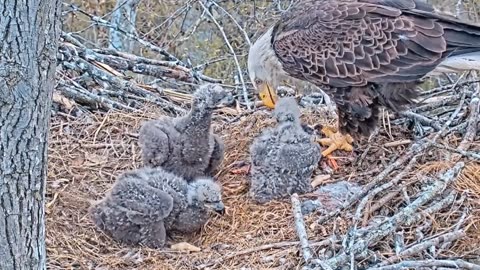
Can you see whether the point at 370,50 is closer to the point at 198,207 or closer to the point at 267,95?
the point at 267,95

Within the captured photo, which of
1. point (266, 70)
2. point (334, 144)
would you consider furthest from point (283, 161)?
point (266, 70)

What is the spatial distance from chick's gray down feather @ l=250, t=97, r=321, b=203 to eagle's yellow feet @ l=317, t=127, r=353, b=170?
1.01ft

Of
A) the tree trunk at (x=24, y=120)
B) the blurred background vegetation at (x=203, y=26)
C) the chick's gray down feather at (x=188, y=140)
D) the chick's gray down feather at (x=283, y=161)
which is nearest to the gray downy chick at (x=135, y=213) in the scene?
the chick's gray down feather at (x=188, y=140)

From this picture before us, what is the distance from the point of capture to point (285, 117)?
13.6ft

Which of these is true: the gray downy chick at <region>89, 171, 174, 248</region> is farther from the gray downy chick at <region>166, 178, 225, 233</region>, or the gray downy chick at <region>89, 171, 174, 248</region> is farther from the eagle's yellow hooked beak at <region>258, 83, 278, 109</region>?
the eagle's yellow hooked beak at <region>258, 83, 278, 109</region>

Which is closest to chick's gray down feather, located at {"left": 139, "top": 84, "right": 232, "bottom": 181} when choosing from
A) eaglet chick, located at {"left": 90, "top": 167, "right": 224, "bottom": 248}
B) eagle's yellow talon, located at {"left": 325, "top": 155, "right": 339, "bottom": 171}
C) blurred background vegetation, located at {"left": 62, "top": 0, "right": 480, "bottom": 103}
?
eaglet chick, located at {"left": 90, "top": 167, "right": 224, "bottom": 248}

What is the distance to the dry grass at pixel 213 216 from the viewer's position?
3486 millimetres

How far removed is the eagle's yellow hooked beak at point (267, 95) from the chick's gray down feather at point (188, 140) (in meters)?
0.60

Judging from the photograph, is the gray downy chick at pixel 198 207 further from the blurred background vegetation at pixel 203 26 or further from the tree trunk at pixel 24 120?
the blurred background vegetation at pixel 203 26

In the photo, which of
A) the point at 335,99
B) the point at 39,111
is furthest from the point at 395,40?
the point at 39,111

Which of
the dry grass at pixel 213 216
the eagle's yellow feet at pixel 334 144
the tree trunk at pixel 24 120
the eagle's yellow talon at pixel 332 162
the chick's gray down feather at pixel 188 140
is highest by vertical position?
the tree trunk at pixel 24 120

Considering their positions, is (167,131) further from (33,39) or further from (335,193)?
(33,39)

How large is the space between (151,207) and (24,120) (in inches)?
54.0

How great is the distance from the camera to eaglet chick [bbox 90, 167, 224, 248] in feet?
11.9
